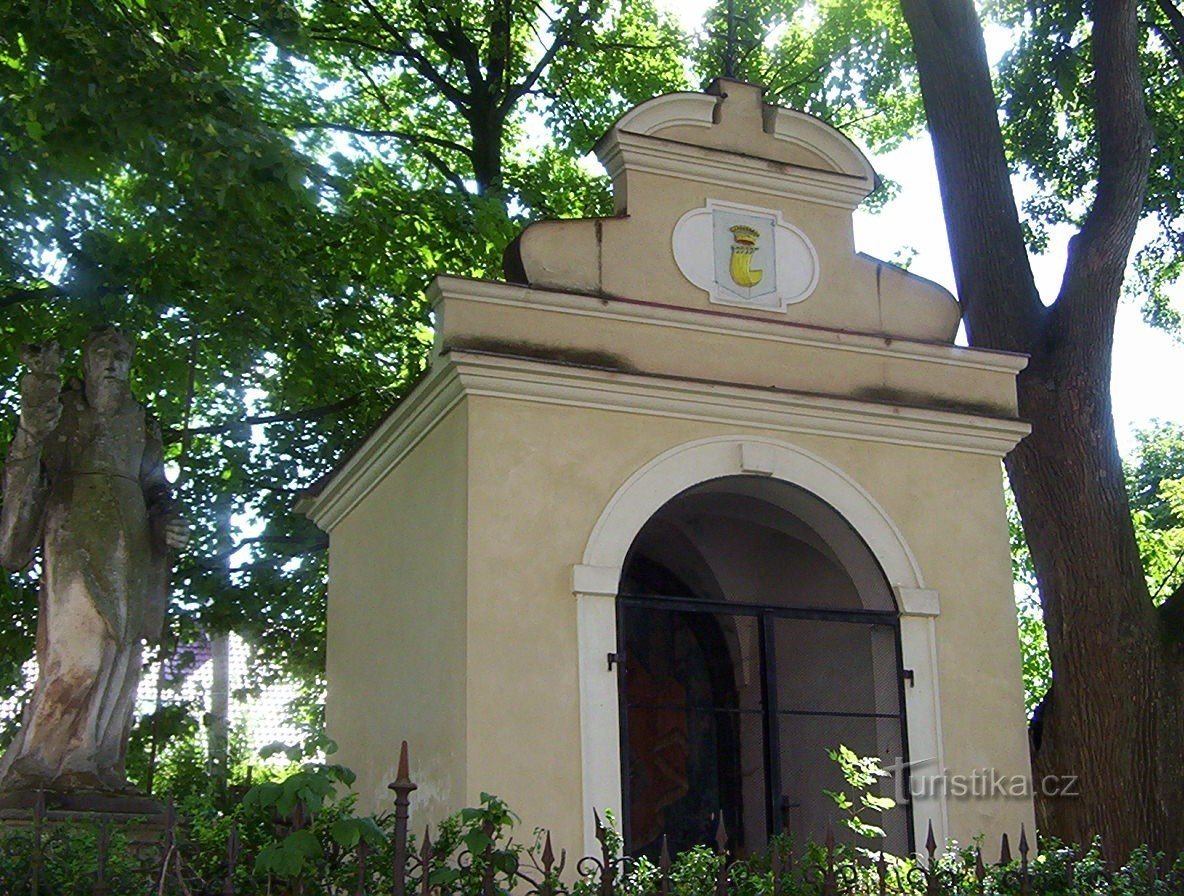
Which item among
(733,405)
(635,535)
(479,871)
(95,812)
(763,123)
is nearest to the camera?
(479,871)

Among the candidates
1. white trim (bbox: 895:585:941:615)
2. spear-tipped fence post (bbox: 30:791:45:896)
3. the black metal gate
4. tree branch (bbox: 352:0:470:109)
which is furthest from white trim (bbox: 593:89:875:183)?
tree branch (bbox: 352:0:470:109)

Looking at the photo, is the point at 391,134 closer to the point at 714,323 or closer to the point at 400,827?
the point at 714,323

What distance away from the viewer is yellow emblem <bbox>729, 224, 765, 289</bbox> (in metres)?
8.59

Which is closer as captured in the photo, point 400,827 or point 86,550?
point 400,827

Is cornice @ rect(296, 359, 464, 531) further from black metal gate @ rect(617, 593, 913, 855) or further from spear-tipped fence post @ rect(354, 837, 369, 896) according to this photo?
spear-tipped fence post @ rect(354, 837, 369, 896)

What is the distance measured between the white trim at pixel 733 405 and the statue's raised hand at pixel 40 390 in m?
2.01

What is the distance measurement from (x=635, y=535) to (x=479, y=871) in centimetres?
277

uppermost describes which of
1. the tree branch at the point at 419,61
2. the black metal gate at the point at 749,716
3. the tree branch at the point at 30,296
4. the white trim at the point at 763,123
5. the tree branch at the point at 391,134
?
the tree branch at the point at 419,61

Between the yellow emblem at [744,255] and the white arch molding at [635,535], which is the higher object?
the yellow emblem at [744,255]

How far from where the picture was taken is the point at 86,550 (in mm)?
7488

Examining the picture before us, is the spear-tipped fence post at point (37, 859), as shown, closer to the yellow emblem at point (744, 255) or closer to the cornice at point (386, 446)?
the cornice at point (386, 446)

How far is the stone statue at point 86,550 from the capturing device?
287 inches

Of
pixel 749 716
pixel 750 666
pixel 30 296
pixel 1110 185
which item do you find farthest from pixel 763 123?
pixel 30 296

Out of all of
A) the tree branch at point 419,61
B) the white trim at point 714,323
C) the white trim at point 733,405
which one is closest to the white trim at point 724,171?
the white trim at point 714,323
